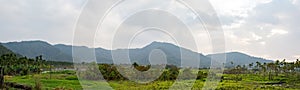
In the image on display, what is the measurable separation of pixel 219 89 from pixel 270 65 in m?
30.8

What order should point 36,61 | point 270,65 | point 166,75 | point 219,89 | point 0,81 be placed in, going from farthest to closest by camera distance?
point 270,65 < point 36,61 < point 166,75 < point 219,89 < point 0,81

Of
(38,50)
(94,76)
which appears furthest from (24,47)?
(94,76)

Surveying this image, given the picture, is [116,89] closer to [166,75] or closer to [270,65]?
[166,75]

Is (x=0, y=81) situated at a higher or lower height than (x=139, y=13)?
lower

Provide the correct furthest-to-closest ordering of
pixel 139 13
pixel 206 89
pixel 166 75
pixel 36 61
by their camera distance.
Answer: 1. pixel 36 61
2. pixel 166 75
3. pixel 206 89
4. pixel 139 13

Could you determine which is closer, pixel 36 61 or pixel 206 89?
pixel 206 89

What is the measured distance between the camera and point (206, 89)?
2525 cm

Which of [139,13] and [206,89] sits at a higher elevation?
[139,13]

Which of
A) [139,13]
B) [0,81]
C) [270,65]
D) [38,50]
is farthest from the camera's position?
[38,50]

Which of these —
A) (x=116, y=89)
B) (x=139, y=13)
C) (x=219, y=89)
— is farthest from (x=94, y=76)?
(x=139, y=13)

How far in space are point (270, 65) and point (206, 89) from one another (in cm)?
3559

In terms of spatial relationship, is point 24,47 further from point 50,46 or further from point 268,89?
point 268,89

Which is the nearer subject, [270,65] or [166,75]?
[166,75]

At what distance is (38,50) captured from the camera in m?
181
